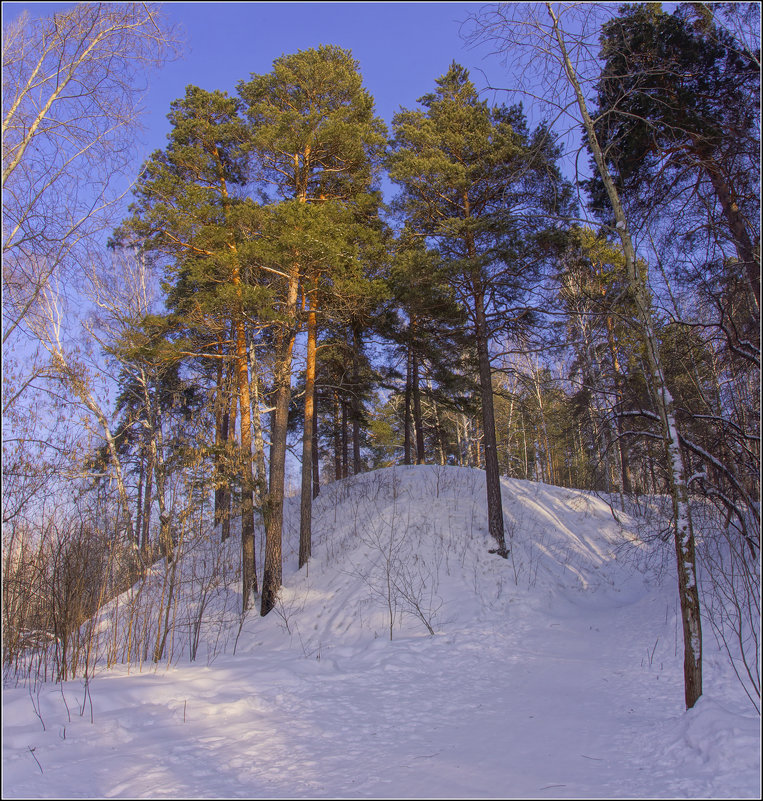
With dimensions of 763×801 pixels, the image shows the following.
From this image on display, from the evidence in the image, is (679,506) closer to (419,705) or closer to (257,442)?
(419,705)

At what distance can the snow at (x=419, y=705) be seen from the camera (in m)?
3.34

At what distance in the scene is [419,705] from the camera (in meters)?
5.42

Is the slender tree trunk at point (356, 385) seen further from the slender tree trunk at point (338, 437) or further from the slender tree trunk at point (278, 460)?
the slender tree trunk at point (278, 460)

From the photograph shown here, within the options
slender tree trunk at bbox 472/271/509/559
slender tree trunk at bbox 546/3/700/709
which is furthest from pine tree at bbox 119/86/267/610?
slender tree trunk at bbox 546/3/700/709

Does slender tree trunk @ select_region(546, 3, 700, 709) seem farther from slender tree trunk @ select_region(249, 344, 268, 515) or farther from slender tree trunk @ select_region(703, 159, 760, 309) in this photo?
slender tree trunk @ select_region(249, 344, 268, 515)

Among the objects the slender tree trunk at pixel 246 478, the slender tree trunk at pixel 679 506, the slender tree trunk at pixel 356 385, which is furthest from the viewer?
the slender tree trunk at pixel 356 385

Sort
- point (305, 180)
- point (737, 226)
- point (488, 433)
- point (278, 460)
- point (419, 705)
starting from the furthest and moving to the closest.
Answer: point (305, 180) < point (278, 460) < point (488, 433) < point (737, 226) < point (419, 705)

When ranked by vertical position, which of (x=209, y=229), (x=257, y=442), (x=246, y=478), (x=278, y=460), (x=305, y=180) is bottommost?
(x=246, y=478)

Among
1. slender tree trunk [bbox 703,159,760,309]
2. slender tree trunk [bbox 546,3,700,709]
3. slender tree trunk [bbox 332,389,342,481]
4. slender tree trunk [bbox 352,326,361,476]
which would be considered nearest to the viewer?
slender tree trunk [bbox 546,3,700,709]

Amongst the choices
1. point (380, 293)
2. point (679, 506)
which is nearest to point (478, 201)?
point (380, 293)

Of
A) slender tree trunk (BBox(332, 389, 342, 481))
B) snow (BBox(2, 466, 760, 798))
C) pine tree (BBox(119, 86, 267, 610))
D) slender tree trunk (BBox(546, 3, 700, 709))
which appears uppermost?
pine tree (BBox(119, 86, 267, 610))

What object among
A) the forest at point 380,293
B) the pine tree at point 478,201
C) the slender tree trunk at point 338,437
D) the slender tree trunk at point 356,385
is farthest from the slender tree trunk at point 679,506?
the slender tree trunk at point 338,437

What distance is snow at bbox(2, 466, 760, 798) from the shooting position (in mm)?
3336

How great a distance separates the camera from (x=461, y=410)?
59.1 ft
